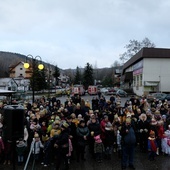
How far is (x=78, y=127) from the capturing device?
8492mm

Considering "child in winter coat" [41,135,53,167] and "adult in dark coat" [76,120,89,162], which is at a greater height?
"adult in dark coat" [76,120,89,162]

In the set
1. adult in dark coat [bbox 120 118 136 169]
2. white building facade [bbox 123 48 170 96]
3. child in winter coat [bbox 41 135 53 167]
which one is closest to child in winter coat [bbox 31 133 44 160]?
child in winter coat [bbox 41 135 53 167]

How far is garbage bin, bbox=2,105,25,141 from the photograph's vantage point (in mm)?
5902

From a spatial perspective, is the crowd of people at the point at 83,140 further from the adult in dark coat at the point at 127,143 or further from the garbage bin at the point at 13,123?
the garbage bin at the point at 13,123

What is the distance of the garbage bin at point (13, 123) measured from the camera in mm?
5902

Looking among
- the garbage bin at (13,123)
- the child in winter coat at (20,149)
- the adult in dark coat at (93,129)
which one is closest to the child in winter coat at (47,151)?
the child in winter coat at (20,149)

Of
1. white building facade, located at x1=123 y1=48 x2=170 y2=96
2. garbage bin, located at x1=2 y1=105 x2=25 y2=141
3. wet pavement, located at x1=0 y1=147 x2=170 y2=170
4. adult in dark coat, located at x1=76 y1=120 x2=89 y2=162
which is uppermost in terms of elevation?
white building facade, located at x1=123 y1=48 x2=170 y2=96

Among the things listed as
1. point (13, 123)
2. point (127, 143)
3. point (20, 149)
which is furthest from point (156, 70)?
point (13, 123)

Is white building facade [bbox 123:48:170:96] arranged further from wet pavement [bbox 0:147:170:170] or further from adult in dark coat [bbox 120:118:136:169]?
adult in dark coat [bbox 120:118:136:169]

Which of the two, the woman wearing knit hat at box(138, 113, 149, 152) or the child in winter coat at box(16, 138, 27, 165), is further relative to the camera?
the woman wearing knit hat at box(138, 113, 149, 152)

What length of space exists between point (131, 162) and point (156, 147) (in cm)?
140

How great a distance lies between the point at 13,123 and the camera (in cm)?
595

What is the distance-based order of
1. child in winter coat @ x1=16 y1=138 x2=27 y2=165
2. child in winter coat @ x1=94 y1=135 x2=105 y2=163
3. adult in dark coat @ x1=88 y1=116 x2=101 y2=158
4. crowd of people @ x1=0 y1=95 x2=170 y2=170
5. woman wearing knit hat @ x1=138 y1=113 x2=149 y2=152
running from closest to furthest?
1. crowd of people @ x1=0 y1=95 x2=170 y2=170
2. child in winter coat @ x1=16 y1=138 x2=27 y2=165
3. child in winter coat @ x1=94 y1=135 x2=105 y2=163
4. adult in dark coat @ x1=88 y1=116 x2=101 y2=158
5. woman wearing knit hat @ x1=138 y1=113 x2=149 y2=152

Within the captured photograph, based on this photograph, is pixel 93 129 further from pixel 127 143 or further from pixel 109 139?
pixel 127 143
